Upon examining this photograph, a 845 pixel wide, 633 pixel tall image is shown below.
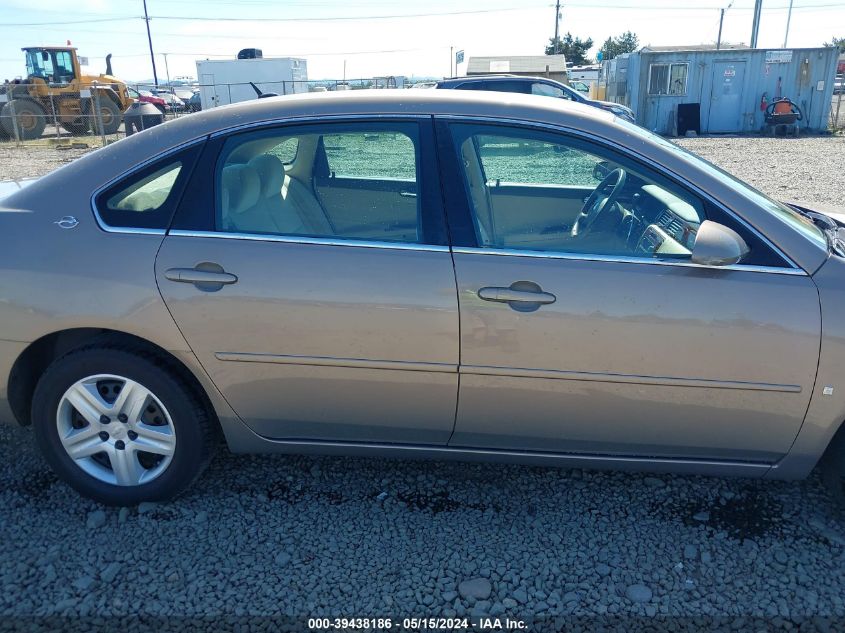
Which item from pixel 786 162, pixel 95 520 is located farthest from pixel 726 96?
pixel 95 520

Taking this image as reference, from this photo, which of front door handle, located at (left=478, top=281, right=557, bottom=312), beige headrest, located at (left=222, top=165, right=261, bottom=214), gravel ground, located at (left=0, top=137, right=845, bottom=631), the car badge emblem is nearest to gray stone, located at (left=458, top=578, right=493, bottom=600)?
gravel ground, located at (left=0, top=137, right=845, bottom=631)

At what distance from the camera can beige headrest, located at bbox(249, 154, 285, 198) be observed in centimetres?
299

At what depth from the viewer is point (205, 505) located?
3045 mm

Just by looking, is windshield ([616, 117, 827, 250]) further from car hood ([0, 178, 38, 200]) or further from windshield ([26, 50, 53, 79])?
windshield ([26, 50, 53, 79])

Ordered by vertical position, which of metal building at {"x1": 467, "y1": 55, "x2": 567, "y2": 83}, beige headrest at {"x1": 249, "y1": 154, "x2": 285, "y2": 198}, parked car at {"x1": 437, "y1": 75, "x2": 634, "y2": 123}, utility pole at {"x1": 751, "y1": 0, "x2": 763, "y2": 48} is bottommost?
beige headrest at {"x1": 249, "y1": 154, "x2": 285, "y2": 198}

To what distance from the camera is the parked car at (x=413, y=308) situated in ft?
8.47

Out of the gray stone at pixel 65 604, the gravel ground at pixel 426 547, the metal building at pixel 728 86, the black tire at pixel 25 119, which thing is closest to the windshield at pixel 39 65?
the black tire at pixel 25 119

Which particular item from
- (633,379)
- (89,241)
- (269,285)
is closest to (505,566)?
(633,379)

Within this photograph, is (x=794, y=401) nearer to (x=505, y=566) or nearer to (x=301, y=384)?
(x=505, y=566)

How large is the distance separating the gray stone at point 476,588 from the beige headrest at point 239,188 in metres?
1.72

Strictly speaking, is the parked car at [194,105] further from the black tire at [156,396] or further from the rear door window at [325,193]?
the black tire at [156,396]

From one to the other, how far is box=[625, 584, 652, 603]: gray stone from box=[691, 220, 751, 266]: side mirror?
3.99 ft

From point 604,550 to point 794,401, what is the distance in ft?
3.03

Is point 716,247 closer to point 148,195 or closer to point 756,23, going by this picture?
point 148,195
